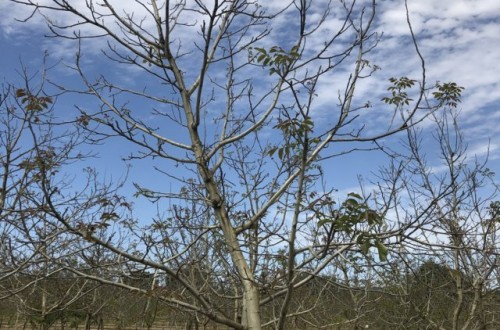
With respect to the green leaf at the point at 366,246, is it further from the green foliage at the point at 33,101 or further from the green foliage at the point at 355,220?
the green foliage at the point at 33,101

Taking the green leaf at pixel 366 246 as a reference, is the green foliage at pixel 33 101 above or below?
above

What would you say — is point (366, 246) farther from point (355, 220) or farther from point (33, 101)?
point (33, 101)

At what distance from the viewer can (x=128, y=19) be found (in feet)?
10.2

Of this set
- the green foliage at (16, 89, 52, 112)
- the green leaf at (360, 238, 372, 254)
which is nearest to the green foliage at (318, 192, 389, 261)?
the green leaf at (360, 238, 372, 254)

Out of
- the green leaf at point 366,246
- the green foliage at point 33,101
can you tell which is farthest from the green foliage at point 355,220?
the green foliage at point 33,101

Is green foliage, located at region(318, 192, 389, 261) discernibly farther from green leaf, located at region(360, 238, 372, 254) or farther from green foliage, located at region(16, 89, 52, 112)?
green foliage, located at region(16, 89, 52, 112)

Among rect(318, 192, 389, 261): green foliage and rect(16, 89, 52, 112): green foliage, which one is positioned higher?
rect(16, 89, 52, 112): green foliage

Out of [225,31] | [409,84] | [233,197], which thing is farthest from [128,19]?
[409,84]

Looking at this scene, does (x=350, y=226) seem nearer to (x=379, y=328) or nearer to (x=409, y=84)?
(x=409, y=84)

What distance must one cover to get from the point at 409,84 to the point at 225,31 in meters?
2.60

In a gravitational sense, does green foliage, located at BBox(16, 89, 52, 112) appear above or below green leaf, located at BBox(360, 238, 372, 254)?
above

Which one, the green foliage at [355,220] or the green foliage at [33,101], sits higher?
the green foliage at [33,101]

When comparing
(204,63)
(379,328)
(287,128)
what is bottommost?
(379,328)

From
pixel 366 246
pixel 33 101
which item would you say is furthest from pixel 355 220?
pixel 33 101
